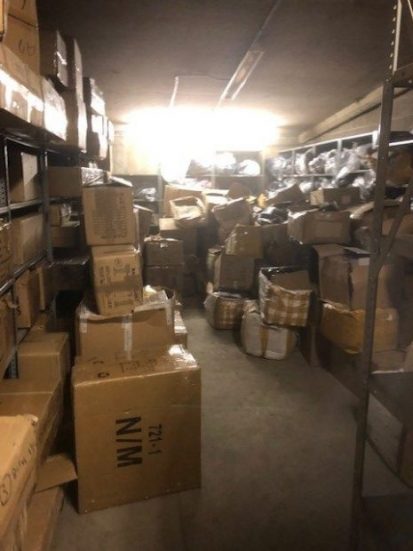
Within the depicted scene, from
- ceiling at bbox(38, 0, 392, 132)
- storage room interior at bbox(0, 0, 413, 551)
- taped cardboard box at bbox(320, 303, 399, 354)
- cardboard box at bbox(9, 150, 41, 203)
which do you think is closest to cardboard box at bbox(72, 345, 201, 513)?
storage room interior at bbox(0, 0, 413, 551)

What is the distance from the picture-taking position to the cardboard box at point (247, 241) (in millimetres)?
4016

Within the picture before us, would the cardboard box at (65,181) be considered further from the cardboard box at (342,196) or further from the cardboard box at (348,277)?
the cardboard box at (342,196)

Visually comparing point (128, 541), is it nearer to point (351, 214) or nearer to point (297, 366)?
point (297, 366)

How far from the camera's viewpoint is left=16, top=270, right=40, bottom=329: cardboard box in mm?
2193

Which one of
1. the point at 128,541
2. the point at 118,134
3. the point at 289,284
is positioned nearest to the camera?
the point at 128,541

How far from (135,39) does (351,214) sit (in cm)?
190

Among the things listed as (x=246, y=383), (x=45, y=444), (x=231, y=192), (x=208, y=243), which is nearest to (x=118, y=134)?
(x=231, y=192)

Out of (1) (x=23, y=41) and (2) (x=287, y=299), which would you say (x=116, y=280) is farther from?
(2) (x=287, y=299)

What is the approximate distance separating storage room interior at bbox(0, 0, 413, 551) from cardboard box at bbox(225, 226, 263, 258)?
26 millimetres

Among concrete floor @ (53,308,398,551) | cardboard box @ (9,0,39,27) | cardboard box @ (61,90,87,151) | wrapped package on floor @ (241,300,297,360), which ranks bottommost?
concrete floor @ (53,308,398,551)

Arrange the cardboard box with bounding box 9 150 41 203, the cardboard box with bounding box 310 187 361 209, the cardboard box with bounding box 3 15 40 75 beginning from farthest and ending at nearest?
the cardboard box with bounding box 310 187 361 209 < the cardboard box with bounding box 9 150 41 203 < the cardboard box with bounding box 3 15 40 75

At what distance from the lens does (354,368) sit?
277cm

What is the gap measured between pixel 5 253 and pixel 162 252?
243cm

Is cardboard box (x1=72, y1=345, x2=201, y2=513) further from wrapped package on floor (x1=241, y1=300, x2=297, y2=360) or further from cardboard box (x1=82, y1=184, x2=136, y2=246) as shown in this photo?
wrapped package on floor (x1=241, y1=300, x2=297, y2=360)
